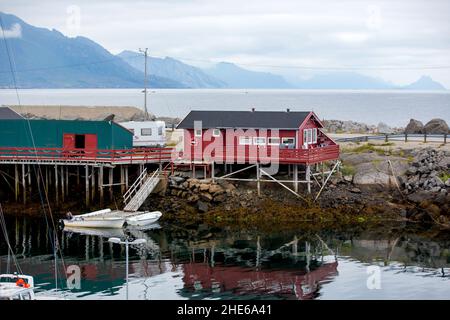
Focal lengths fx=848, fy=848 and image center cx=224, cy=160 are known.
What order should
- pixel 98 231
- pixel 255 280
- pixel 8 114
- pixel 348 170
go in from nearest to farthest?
pixel 255 280 → pixel 98 231 → pixel 348 170 → pixel 8 114

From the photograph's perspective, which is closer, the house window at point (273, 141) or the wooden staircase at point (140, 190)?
the wooden staircase at point (140, 190)

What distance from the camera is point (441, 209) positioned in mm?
60562

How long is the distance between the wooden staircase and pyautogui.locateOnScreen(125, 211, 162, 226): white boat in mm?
1328

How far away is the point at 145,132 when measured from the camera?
70.2 meters

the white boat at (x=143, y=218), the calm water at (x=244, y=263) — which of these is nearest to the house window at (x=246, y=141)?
the calm water at (x=244, y=263)

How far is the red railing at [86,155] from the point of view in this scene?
2511 inches

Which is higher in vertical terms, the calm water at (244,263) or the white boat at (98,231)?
the white boat at (98,231)

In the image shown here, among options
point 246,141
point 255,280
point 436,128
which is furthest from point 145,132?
point 436,128

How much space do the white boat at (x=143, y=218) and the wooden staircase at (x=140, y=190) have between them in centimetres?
133

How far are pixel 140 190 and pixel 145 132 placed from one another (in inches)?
341

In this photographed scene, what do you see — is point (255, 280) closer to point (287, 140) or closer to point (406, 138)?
point (287, 140)

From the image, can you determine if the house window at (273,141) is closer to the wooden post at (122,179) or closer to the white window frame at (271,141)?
the white window frame at (271,141)
